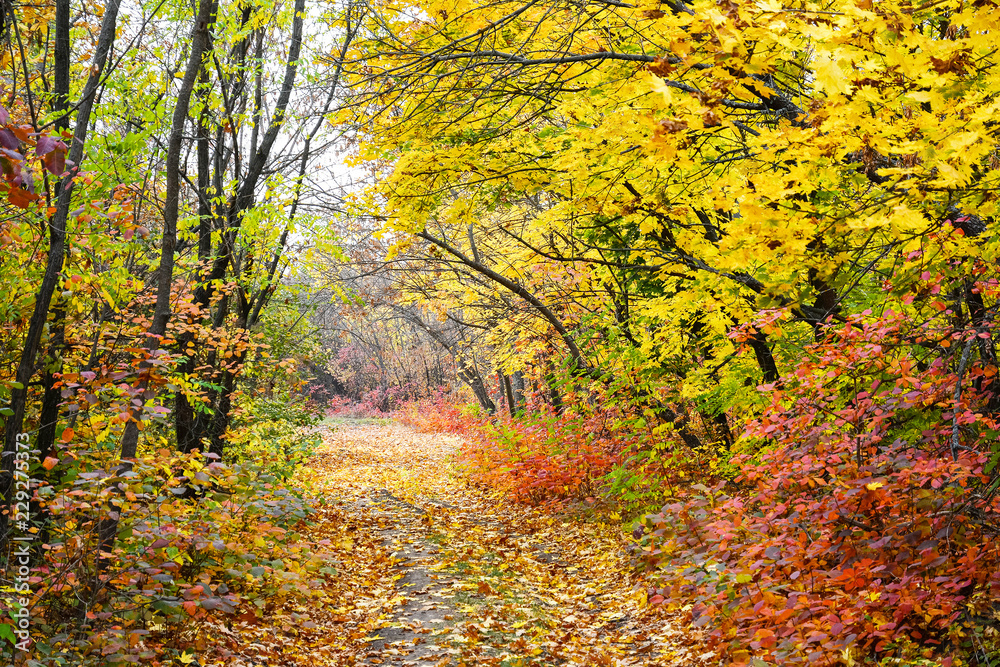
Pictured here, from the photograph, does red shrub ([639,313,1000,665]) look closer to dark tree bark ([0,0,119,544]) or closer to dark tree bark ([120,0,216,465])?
dark tree bark ([120,0,216,465])

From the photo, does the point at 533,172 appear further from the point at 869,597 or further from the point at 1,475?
the point at 1,475

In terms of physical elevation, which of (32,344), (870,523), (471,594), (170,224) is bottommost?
(471,594)

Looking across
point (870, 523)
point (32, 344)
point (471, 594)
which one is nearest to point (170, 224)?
point (32, 344)

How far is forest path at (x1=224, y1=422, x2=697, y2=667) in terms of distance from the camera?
5500 mm

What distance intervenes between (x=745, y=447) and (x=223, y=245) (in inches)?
279

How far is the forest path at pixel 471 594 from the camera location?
18.0 feet

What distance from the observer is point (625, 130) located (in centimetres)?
427

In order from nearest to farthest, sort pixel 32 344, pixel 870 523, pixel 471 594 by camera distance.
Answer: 1. pixel 32 344
2. pixel 870 523
3. pixel 471 594

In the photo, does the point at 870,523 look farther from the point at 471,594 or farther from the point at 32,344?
the point at 32,344

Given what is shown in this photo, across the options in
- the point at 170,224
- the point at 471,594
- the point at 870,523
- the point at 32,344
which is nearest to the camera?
the point at 32,344

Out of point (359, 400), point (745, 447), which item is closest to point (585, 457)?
point (745, 447)

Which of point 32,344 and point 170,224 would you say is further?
point 170,224

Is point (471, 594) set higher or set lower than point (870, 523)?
lower

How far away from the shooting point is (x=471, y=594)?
277 inches
